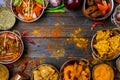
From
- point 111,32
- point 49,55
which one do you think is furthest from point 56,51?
point 111,32

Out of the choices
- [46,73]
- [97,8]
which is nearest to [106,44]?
[97,8]

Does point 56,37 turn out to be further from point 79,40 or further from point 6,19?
point 6,19

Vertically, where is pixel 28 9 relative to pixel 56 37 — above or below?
above

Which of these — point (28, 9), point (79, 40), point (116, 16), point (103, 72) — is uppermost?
point (28, 9)

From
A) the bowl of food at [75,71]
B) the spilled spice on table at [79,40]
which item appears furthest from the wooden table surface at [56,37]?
the bowl of food at [75,71]

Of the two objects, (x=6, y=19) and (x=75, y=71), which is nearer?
(x=75, y=71)

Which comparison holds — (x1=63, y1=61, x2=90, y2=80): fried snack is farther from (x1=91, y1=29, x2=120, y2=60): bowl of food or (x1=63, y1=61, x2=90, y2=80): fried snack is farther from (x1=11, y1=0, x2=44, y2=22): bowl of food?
(x1=11, y1=0, x2=44, y2=22): bowl of food

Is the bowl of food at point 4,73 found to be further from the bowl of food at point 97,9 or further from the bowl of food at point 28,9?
the bowl of food at point 97,9
